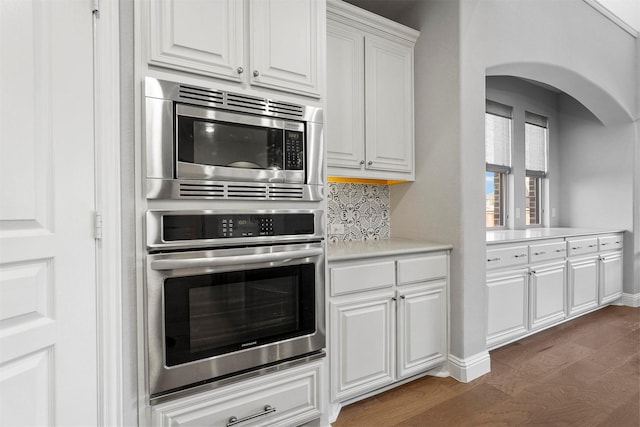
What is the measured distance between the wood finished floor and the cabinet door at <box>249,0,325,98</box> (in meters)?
1.89

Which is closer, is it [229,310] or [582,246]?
[229,310]

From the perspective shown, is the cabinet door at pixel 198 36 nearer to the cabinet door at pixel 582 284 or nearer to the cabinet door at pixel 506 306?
the cabinet door at pixel 506 306

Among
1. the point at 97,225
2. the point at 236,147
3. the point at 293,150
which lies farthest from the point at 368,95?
the point at 97,225

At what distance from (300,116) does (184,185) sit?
0.68 m

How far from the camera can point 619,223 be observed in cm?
431

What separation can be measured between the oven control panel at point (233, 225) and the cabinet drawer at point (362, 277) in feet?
1.17

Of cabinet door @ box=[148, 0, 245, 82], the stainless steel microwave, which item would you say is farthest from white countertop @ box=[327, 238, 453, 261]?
cabinet door @ box=[148, 0, 245, 82]

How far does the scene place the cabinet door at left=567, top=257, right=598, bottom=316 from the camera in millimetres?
3636

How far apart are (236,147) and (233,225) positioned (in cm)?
36

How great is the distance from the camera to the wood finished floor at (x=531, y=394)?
2.04 metres

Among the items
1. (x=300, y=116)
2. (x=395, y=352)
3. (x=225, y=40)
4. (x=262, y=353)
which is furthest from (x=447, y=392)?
(x=225, y=40)

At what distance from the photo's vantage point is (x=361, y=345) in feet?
6.96

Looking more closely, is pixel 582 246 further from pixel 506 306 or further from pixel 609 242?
pixel 506 306

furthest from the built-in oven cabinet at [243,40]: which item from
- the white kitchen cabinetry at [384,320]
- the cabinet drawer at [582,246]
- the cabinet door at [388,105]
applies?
the cabinet drawer at [582,246]
